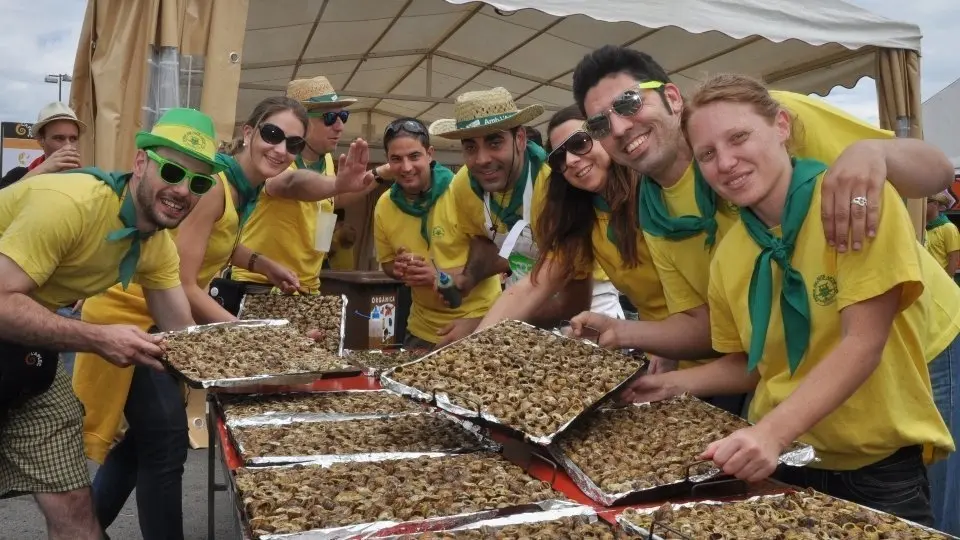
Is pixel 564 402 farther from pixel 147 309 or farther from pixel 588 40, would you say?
pixel 588 40

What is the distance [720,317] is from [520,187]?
1637mm

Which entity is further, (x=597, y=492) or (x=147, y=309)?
(x=147, y=309)

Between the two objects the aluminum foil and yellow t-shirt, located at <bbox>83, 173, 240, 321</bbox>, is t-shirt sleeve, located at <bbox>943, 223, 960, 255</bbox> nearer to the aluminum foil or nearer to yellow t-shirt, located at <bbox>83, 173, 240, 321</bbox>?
yellow t-shirt, located at <bbox>83, 173, 240, 321</bbox>

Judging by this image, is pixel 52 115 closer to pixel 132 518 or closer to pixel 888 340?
pixel 132 518

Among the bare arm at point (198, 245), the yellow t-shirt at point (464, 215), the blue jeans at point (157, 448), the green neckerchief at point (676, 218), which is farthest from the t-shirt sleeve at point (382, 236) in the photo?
the green neckerchief at point (676, 218)

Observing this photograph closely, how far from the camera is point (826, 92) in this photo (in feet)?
20.9

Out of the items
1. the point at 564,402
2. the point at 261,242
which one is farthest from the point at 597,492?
the point at 261,242

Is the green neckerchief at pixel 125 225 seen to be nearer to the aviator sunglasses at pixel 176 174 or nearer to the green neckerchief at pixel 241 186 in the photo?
the aviator sunglasses at pixel 176 174

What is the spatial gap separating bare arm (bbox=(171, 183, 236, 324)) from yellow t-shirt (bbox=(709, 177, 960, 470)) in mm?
2184

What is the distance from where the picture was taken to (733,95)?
1758 millimetres

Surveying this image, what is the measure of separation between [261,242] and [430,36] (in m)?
3.79

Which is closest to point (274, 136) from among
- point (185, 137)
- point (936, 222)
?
point (185, 137)

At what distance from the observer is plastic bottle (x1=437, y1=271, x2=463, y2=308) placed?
3.85 meters

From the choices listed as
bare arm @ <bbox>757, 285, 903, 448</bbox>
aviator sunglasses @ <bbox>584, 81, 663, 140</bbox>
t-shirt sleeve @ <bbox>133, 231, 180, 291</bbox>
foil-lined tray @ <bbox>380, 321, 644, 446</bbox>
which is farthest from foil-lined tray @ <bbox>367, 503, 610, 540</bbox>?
t-shirt sleeve @ <bbox>133, 231, 180, 291</bbox>
